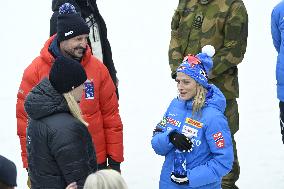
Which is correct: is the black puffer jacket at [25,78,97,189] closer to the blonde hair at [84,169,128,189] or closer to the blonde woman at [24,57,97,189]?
the blonde woman at [24,57,97,189]

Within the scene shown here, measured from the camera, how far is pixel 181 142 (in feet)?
13.9

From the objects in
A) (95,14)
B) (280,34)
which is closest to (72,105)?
(95,14)

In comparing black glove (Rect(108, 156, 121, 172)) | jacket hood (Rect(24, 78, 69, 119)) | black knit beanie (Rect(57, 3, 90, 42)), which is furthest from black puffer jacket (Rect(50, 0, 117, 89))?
jacket hood (Rect(24, 78, 69, 119))

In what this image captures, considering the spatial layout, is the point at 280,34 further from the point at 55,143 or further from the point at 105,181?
the point at 105,181

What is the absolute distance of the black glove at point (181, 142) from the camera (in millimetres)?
4227

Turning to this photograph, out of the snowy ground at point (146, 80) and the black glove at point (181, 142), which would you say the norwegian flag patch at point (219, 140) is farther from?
the snowy ground at point (146, 80)

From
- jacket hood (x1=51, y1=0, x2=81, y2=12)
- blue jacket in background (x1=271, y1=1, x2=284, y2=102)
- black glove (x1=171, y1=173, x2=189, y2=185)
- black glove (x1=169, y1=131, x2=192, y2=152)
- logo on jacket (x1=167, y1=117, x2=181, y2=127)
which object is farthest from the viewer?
blue jacket in background (x1=271, y1=1, x2=284, y2=102)

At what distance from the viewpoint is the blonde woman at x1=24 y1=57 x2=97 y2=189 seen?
3.52 m

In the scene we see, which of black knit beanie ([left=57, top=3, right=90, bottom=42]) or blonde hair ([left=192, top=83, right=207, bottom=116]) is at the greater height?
black knit beanie ([left=57, top=3, right=90, bottom=42])

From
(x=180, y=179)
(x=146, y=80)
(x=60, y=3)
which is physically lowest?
(x=146, y=80)

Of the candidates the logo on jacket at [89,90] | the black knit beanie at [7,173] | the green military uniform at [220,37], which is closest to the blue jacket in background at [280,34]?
the green military uniform at [220,37]

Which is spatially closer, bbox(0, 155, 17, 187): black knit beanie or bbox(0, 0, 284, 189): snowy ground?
bbox(0, 155, 17, 187): black knit beanie

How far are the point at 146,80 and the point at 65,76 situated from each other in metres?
6.70

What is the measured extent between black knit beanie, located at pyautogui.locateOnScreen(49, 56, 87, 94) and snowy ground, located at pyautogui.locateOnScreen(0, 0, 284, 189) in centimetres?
304
